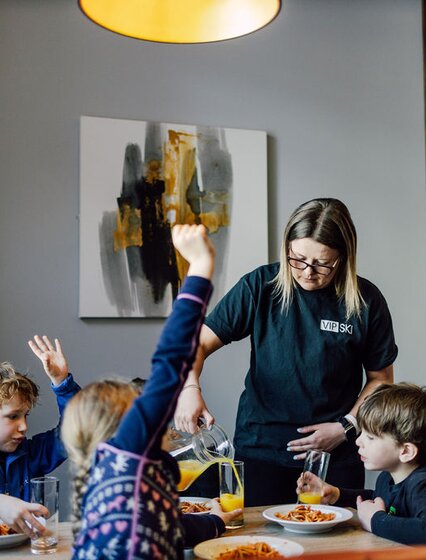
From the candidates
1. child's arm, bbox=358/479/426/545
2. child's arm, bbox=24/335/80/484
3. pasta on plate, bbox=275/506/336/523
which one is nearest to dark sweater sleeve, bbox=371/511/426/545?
child's arm, bbox=358/479/426/545

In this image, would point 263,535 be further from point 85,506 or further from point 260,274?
point 260,274

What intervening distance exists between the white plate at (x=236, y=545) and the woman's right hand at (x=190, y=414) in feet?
1.32

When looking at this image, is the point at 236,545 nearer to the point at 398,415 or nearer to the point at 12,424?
the point at 398,415

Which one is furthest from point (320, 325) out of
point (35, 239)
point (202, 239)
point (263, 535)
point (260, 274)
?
point (35, 239)

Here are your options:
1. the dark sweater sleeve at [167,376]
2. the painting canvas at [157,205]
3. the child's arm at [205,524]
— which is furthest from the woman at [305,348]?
the dark sweater sleeve at [167,376]

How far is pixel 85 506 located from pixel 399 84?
3.22 m

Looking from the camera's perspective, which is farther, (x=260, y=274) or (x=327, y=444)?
(x=260, y=274)

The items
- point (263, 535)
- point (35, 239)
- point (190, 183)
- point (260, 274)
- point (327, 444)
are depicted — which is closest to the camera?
point (263, 535)

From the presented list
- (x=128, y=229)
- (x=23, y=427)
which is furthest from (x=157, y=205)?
(x=23, y=427)

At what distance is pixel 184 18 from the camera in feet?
5.93

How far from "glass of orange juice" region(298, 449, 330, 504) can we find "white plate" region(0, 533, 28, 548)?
72cm

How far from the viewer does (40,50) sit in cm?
325

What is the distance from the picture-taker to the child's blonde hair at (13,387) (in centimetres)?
227

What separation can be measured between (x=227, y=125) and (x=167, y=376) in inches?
99.4
